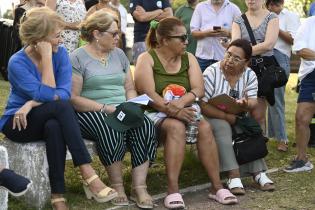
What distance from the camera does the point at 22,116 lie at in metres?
4.94

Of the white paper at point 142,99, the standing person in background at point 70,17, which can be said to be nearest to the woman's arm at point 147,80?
the white paper at point 142,99

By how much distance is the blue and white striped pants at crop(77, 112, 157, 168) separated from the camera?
5.28m

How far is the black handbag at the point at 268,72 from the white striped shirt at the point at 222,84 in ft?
1.89

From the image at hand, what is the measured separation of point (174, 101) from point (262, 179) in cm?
111

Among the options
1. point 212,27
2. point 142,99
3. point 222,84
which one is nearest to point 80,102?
point 142,99

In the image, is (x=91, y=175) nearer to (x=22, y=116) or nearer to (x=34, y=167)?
(x=34, y=167)

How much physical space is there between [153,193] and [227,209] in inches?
29.0

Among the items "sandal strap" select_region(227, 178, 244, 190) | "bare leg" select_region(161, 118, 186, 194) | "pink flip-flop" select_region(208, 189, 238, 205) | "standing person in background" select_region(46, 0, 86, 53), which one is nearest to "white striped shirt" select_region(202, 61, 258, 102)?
"bare leg" select_region(161, 118, 186, 194)

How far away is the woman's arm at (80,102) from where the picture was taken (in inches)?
213

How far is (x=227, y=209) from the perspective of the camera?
5367 mm

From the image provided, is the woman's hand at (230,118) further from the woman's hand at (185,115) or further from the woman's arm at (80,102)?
the woman's arm at (80,102)

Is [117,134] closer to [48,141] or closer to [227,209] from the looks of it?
[48,141]

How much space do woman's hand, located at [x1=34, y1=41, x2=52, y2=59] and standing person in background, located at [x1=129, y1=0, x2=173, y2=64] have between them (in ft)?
8.80

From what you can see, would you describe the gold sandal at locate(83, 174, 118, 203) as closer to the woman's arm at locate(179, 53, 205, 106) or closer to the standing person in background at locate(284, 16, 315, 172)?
the woman's arm at locate(179, 53, 205, 106)
